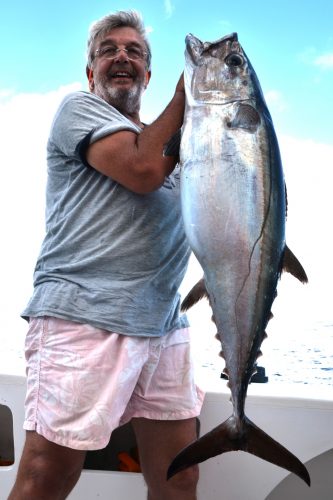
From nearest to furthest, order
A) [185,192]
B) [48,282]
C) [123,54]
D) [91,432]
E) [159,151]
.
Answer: [185,192] < [159,151] < [91,432] < [48,282] < [123,54]

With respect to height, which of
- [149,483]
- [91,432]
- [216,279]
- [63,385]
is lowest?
[149,483]

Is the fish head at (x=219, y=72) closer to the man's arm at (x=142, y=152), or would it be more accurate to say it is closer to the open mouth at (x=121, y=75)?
the man's arm at (x=142, y=152)

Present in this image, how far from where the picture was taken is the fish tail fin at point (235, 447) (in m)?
1.48

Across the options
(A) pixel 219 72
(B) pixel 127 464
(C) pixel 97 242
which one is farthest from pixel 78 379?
(A) pixel 219 72

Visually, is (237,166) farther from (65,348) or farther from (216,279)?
(65,348)

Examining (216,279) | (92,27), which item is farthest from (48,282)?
(92,27)

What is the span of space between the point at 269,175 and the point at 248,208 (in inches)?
4.4

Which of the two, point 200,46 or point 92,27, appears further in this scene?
point 92,27

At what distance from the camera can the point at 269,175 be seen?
1.37m

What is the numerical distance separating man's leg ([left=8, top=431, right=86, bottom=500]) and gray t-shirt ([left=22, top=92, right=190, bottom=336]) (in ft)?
1.22

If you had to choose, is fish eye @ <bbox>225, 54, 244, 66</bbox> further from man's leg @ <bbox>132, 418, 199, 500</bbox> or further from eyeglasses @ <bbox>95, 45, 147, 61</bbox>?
man's leg @ <bbox>132, 418, 199, 500</bbox>

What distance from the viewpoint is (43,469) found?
4.90 ft

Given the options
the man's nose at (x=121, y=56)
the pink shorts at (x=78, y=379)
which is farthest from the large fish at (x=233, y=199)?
the man's nose at (x=121, y=56)

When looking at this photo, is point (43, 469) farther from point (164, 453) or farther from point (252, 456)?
point (252, 456)
